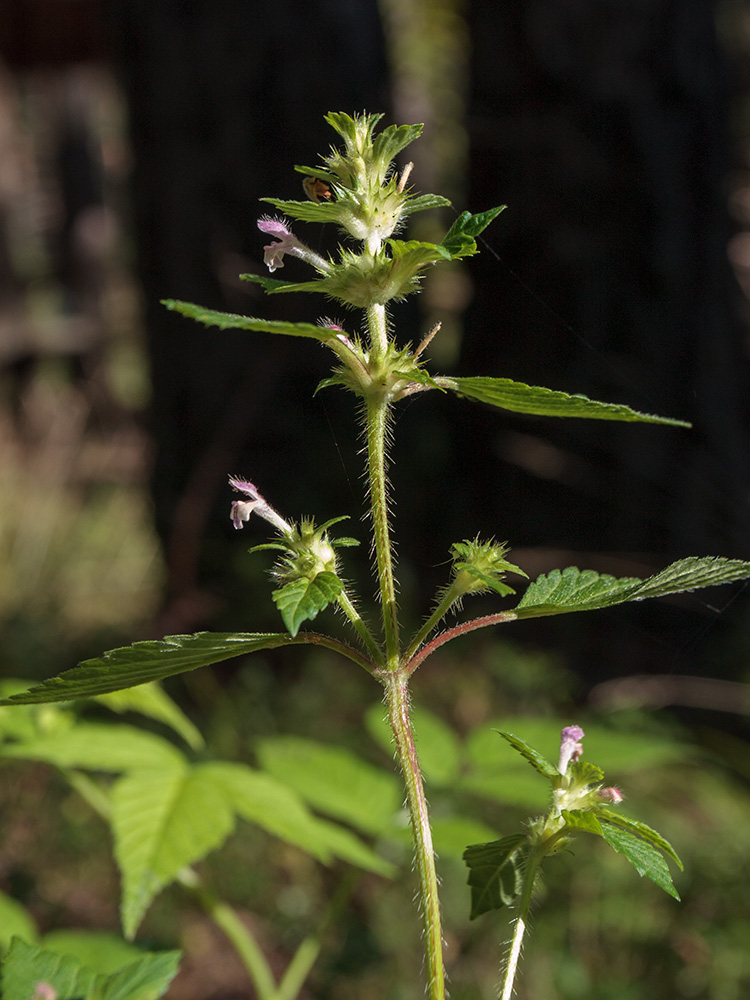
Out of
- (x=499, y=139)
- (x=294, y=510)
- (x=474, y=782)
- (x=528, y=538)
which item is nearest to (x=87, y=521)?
(x=294, y=510)

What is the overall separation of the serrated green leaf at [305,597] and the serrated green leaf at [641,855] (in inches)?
7.7

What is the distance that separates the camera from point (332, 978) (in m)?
1.66

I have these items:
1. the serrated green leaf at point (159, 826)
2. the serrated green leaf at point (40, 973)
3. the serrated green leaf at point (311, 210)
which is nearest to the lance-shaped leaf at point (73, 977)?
the serrated green leaf at point (40, 973)

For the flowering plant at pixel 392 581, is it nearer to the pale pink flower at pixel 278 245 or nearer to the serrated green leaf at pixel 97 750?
the pale pink flower at pixel 278 245

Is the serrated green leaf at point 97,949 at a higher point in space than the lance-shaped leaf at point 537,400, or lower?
lower

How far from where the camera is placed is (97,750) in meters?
0.98

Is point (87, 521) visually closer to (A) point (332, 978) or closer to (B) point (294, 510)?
(B) point (294, 510)

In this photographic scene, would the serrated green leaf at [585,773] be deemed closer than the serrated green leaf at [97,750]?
Yes

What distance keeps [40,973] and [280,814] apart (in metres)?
0.37

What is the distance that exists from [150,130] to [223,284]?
0.57 metres

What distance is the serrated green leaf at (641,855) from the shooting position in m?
0.45

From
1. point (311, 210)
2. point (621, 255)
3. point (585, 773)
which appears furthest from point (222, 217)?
point (585, 773)

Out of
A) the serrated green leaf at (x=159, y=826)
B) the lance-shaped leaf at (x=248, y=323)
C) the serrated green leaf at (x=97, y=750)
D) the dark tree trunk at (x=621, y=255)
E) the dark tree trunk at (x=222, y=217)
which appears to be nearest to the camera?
the lance-shaped leaf at (x=248, y=323)

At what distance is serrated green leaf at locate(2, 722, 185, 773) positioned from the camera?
944 mm
